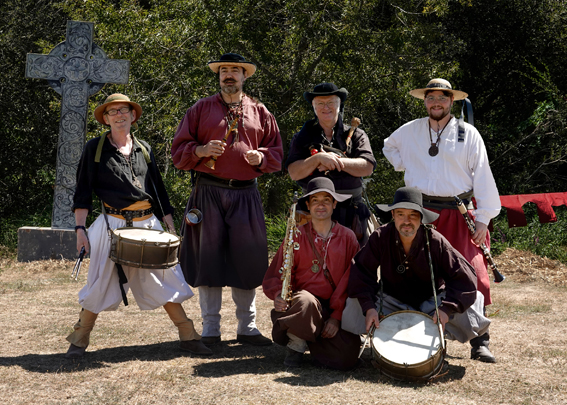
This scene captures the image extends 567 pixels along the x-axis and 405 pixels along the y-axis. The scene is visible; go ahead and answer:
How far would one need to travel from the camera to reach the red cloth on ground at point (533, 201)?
845cm

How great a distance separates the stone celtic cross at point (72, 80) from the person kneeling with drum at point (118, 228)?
4301 millimetres

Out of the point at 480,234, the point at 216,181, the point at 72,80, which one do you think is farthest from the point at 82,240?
the point at 72,80

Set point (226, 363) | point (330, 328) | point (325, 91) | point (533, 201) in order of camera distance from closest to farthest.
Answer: point (330, 328)
point (226, 363)
point (325, 91)
point (533, 201)

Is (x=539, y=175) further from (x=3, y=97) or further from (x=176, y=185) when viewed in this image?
(x=3, y=97)

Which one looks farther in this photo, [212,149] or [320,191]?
[212,149]

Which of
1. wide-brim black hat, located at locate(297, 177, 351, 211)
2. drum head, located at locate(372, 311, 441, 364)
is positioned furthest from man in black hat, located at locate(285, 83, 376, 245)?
drum head, located at locate(372, 311, 441, 364)

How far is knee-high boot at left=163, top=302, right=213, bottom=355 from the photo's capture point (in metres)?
4.76

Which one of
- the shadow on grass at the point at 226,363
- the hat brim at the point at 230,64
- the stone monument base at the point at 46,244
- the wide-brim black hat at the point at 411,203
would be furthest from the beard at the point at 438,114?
the stone monument base at the point at 46,244

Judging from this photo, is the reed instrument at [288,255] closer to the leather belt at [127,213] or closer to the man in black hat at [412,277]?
the man in black hat at [412,277]

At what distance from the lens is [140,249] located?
4.32 m

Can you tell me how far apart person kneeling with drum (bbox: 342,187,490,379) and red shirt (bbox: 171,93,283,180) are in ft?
3.75

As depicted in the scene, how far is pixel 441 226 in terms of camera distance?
4730mm

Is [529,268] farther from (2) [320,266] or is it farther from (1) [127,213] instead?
(1) [127,213]

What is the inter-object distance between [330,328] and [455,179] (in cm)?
143
